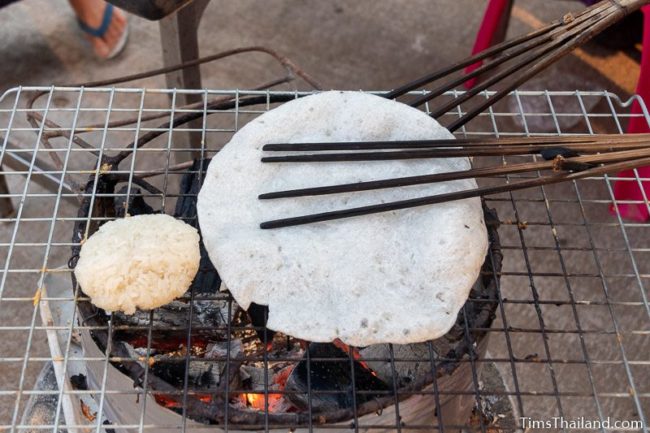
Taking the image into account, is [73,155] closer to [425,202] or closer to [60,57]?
[60,57]

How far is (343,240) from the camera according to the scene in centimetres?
146

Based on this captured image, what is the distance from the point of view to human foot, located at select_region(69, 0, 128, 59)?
381cm

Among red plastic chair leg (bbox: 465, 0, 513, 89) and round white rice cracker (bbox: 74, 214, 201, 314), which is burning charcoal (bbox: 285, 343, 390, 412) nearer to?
round white rice cracker (bbox: 74, 214, 201, 314)

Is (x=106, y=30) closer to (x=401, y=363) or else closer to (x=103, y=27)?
(x=103, y=27)

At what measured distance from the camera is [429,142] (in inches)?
59.1

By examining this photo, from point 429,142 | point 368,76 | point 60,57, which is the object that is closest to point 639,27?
point 368,76

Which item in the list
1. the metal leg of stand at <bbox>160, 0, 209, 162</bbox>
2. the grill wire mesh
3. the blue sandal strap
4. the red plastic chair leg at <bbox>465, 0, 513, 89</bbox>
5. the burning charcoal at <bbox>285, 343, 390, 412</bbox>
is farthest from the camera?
the blue sandal strap

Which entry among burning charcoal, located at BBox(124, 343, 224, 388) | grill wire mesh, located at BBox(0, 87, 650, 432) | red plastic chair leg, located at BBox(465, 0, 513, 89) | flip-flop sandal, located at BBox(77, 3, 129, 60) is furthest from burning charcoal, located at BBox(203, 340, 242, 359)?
flip-flop sandal, located at BBox(77, 3, 129, 60)

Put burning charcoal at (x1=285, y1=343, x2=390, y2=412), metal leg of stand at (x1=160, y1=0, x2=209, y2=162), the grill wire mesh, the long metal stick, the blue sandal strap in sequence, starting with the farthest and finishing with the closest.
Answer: the blue sandal strap < metal leg of stand at (x1=160, y1=0, x2=209, y2=162) < the grill wire mesh < burning charcoal at (x1=285, y1=343, x2=390, y2=412) < the long metal stick

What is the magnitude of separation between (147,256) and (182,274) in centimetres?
8

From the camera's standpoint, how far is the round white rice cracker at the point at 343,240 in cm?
136

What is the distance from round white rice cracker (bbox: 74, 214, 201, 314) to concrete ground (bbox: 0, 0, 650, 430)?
152cm

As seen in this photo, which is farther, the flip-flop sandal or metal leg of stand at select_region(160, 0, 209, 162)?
the flip-flop sandal

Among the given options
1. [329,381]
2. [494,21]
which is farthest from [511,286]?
[329,381]
